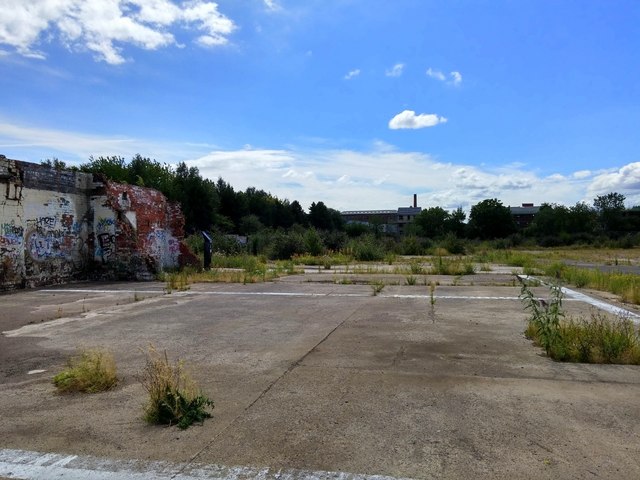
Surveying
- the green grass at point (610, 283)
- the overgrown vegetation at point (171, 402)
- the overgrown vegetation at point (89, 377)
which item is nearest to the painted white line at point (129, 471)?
the overgrown vegetation at point (171, 402)

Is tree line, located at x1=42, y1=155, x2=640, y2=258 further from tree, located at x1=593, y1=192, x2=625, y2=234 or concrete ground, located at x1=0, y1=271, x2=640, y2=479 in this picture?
concrete ground, located at x1=0, y1=271, x2=640, y2=479

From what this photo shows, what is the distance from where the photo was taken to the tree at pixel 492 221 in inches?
3403

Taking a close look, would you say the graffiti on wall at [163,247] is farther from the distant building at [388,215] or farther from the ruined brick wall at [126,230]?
the distant building at [388,215]

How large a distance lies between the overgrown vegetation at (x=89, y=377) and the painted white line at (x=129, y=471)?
4.92 ft

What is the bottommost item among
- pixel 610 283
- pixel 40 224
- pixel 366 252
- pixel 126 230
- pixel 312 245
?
pixel 610 283

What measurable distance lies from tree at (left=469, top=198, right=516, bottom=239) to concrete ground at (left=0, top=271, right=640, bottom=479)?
80.8 m

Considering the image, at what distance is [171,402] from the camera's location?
14.8ft

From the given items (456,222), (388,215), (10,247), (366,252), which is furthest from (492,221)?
(388,215)

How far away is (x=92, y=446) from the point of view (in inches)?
159

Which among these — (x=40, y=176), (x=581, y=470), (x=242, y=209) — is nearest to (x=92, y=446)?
(x=581, y=470)

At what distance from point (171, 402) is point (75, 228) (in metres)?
13.8

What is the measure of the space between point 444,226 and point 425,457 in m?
92.3

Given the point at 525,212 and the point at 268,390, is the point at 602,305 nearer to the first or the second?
the point at 268,390

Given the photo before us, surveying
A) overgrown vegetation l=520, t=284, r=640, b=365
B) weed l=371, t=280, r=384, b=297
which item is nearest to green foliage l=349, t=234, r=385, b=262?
weed l=371, t=280, r=384, b=297
